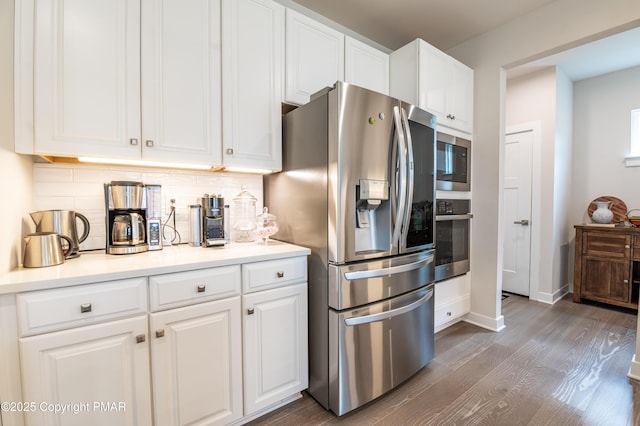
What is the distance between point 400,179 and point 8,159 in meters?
1.91

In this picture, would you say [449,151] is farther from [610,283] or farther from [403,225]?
[610,283]

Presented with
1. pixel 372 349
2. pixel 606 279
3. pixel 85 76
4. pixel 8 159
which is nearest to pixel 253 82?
pixel 85 76

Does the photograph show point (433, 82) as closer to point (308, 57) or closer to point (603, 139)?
point (308, 57)

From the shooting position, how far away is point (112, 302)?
3.70 feet

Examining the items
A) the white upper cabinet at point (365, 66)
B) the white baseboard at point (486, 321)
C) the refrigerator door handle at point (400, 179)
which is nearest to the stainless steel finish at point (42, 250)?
the refrigerator door handle at point (400, 179)

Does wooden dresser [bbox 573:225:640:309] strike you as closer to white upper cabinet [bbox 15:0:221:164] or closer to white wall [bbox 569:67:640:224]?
white wall [bbox 569:67:640:224]

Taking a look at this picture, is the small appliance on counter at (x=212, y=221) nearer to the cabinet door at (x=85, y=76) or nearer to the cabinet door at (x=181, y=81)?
the cabinet door at (x=181, y=81)

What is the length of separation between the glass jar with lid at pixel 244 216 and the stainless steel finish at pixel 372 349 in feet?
2.84

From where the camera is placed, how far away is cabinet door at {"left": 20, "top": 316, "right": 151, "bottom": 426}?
3.34ft

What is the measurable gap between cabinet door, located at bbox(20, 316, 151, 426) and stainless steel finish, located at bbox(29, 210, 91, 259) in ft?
1.69

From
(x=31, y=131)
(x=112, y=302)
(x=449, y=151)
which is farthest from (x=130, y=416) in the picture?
(x=449, y=151)

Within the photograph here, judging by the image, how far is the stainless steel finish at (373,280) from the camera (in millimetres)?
1532

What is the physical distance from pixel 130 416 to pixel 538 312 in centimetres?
379

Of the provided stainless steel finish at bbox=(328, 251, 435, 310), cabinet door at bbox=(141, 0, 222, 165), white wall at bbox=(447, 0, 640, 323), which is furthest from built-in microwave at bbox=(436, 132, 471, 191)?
cabinet door at bbox=(141, 0, 222, 165)
